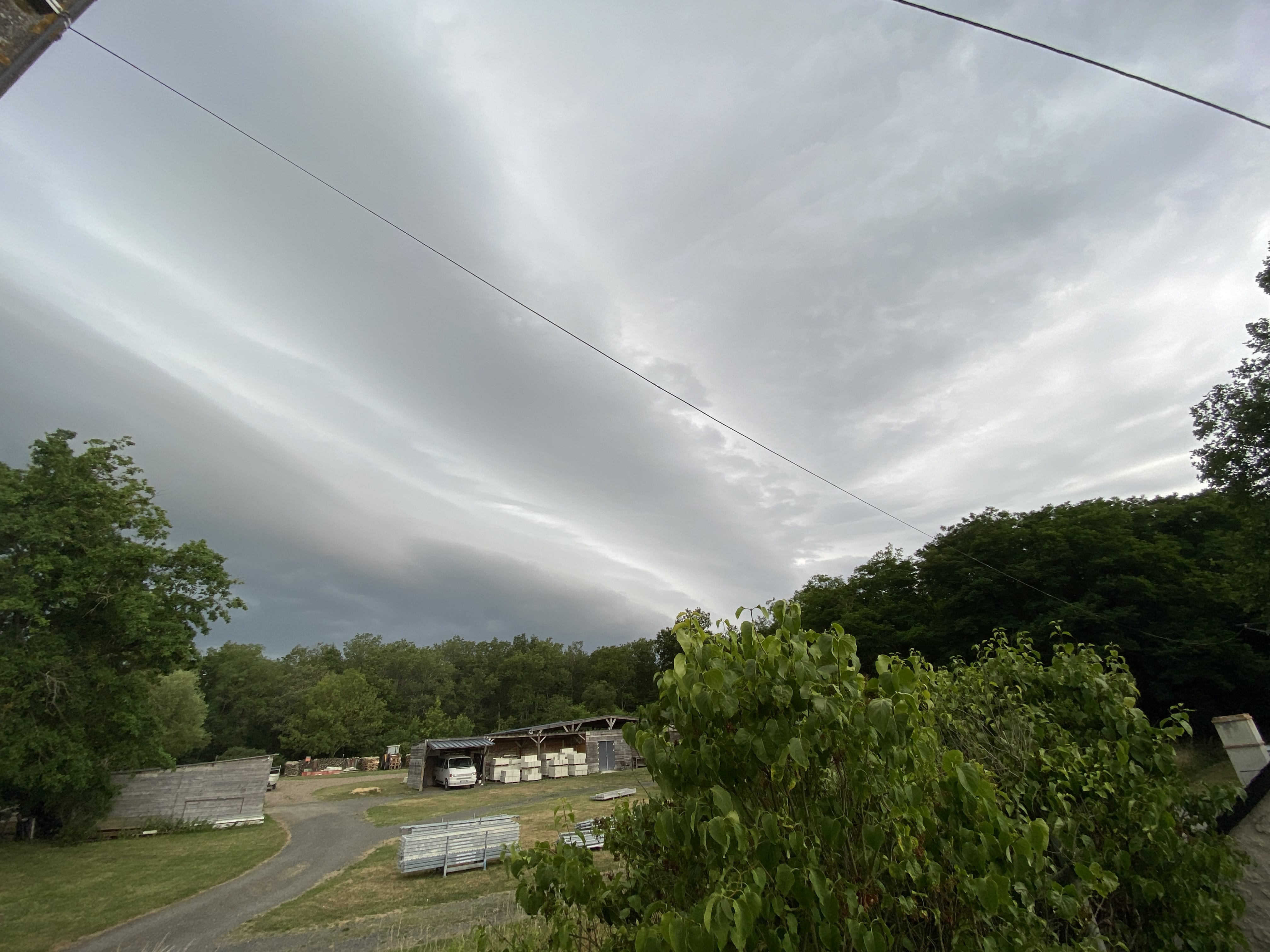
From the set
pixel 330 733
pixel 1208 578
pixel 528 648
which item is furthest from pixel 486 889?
pixel 528 648

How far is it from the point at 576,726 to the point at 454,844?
2751 centimetres

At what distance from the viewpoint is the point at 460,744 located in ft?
115

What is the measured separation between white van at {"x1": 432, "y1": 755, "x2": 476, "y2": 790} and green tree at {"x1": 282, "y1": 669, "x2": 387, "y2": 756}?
26218mm

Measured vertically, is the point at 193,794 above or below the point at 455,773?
above

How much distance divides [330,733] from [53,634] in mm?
41773

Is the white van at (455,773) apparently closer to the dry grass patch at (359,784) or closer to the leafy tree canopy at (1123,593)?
the dry grass patch at (359,784)

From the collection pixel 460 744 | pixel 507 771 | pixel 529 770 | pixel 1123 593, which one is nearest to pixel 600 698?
pixel 529 770

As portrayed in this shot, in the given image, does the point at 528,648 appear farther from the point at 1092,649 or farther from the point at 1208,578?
the point at 1092,649

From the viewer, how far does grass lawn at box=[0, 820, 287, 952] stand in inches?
433

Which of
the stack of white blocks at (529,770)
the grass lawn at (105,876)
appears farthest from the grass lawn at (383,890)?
the stack of white blocks at (529,770)

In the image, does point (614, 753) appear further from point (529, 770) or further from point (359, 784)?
point (359, 784)

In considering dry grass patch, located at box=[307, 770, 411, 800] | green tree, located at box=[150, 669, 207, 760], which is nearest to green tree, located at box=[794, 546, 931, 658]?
dry grass patch, located at box=[307, 770, 411, 800]

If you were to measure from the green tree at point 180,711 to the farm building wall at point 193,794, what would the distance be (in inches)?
652

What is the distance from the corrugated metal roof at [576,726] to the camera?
3841cm
